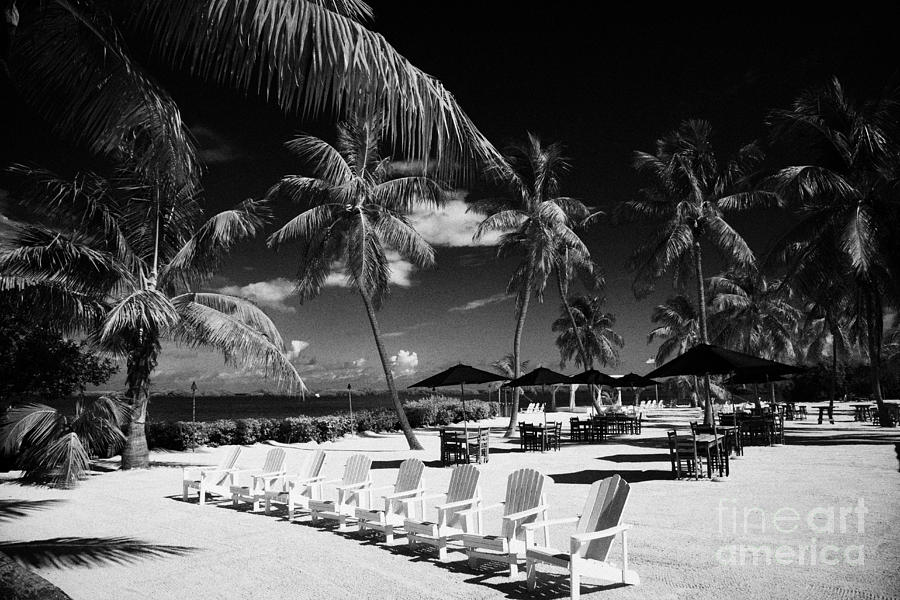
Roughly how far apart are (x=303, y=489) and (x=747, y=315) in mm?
33721

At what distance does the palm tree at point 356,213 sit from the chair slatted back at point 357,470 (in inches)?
355

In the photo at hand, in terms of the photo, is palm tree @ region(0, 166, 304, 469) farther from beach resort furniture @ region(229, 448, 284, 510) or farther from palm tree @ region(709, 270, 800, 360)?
palm tree @ region(709, 270, 800, 360)

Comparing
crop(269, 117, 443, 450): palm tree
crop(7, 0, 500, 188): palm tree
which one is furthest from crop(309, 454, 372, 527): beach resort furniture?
crop(269, 117, 443, 450): palm tree

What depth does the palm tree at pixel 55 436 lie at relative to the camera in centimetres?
1184

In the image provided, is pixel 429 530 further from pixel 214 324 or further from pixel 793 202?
pixel 793 202

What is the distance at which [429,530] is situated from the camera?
6.25 metres

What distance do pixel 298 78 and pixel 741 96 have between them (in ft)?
69.6

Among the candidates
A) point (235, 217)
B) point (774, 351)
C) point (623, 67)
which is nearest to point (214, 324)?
point (235, 217)

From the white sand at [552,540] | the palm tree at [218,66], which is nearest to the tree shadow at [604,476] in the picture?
the white sand at [552,540]

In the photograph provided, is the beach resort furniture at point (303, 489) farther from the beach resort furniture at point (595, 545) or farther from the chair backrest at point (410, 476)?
the beach resort furniture at point (595, 545)

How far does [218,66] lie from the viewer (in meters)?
4.64

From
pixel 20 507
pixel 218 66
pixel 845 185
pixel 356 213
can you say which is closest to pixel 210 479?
pixel 20 507

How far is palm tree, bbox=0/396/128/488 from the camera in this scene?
1184 cm

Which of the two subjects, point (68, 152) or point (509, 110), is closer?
point (68, 152)
